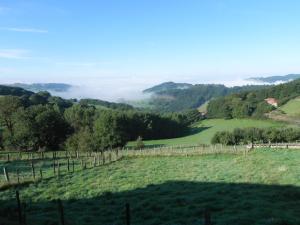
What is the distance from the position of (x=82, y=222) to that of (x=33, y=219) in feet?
7.94

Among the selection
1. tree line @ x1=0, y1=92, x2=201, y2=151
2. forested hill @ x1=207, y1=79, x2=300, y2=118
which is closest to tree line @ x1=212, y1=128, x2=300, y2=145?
tree line @ x1=0, y1=92, x2=201, y2=151

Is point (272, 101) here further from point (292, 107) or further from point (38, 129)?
point (38, 129)

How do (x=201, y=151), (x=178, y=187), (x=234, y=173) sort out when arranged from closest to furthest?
1. (x=178, y=187)
2. (x=234, y=173)
3. (x=201, y=151)

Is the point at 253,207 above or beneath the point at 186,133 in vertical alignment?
above

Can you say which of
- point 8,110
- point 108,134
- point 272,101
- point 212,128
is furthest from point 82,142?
point 272,101

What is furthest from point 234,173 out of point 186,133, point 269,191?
point 186,133

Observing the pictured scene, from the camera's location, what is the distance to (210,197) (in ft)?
71.7

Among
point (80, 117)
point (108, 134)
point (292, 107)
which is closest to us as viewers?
point (108, 134)

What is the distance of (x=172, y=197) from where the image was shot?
22.9 metres

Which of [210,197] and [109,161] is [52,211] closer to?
[210,197]

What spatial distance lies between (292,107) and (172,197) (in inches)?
5284

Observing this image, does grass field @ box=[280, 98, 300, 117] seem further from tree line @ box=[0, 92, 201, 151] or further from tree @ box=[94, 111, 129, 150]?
tree @ box=[94, 111, 129, 150]

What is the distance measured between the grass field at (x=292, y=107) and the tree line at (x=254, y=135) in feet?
109

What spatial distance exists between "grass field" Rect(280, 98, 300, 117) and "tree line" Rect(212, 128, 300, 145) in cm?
3337
